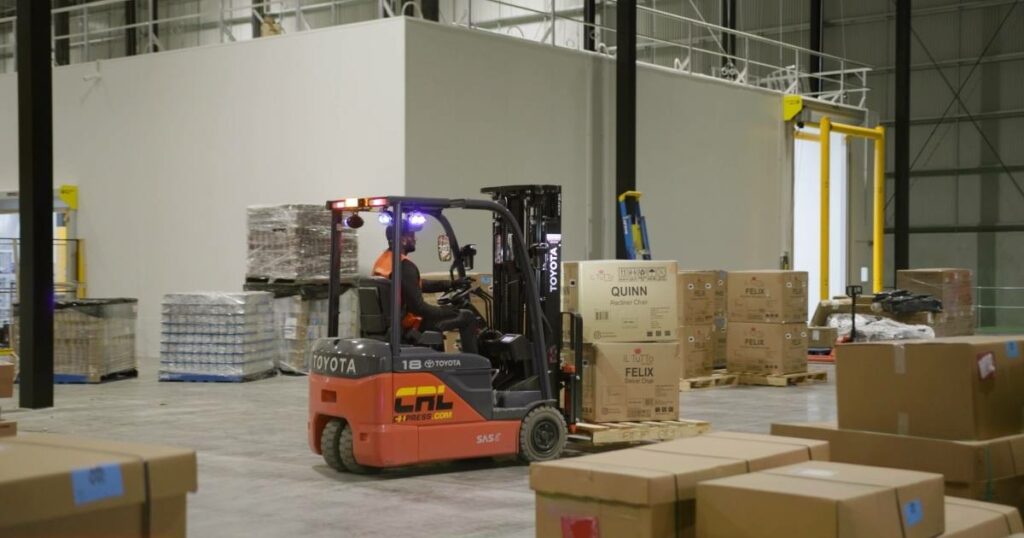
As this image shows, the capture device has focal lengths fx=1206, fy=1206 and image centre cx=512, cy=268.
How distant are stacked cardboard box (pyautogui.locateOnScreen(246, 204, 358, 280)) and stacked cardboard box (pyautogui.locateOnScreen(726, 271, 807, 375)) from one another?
15.8 ft

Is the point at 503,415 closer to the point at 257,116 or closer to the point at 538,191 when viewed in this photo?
the point at 538,191

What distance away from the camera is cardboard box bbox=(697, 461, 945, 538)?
355 cm

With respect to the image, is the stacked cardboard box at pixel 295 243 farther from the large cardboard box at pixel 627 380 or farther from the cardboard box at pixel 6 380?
the cardboard box at pixel 6 380

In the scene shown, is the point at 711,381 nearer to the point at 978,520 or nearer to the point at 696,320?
the point at 696,320

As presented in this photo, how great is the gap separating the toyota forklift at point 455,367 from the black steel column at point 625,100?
7.93 m

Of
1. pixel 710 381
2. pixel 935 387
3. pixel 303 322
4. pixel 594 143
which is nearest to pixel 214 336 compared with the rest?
pixel 303 322

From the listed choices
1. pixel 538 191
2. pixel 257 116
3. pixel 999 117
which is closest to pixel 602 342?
pixel 538 191

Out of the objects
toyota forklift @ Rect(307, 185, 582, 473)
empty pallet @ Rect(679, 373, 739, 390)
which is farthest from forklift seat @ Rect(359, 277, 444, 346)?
empty pallet @ Rect(679, 373, 739, 390)

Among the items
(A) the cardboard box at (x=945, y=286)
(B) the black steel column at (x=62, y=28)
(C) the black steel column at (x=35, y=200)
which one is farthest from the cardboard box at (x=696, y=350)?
(B) the black steel column at (x=62, y=28)

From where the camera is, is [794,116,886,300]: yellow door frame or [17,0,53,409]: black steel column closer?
[17,0,53,409]: black steel column

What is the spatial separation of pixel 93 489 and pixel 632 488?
1.69 meters

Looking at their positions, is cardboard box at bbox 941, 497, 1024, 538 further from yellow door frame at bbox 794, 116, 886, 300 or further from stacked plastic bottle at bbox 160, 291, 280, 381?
yellow door frame at bbox 794, 116, 886, 300

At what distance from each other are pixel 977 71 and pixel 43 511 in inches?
1126

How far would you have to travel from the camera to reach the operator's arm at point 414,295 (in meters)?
8.29
